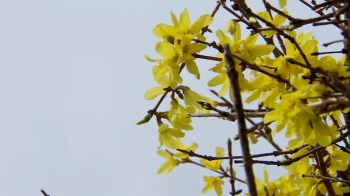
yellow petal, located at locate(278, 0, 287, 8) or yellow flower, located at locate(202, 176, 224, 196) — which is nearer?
yellow petal, located at locate(278, 0, 287, 8)

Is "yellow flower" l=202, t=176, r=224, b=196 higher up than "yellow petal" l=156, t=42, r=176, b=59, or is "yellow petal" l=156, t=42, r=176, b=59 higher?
"yellow petal" l=156, t=42, r=176, b=59

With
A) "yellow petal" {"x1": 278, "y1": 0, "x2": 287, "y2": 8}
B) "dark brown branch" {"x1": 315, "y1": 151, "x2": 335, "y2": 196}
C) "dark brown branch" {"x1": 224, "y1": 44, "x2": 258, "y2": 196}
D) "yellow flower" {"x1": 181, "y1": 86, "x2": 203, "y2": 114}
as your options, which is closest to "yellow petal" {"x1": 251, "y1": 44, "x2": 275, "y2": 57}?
"yellow petal" {"x1": 278, "y1": 0, "x2": 287, "y2": 8}

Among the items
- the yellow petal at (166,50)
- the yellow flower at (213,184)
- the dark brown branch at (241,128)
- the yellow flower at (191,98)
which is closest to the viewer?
the dark brown branch at (241,128)

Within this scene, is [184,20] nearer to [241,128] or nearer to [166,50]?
[166,50]

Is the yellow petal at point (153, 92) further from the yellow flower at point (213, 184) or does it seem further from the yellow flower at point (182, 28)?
the yellow flower at point (213, 184)

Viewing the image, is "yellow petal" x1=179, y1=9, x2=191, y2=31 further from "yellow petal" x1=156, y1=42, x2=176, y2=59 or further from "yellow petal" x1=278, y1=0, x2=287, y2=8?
"yellow petal" x1=278, y1=0, x2=287, y2=8

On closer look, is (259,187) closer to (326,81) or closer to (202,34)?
(202,34)

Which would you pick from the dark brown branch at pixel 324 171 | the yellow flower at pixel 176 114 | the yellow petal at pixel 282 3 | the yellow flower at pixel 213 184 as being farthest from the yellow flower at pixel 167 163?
the yellow petal at pixel 282 3

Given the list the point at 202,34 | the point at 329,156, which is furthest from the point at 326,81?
the point at 329,156
